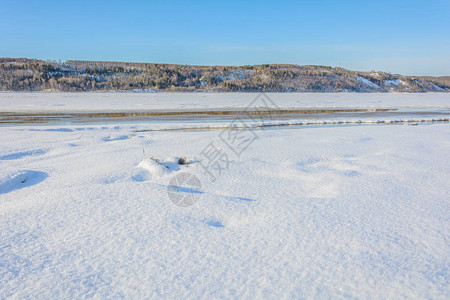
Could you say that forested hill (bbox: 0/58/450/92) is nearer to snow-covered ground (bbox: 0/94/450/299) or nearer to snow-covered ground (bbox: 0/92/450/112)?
snow-covered ground (bbox: 0/92/450/112)

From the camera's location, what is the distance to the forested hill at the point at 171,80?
1933 inches

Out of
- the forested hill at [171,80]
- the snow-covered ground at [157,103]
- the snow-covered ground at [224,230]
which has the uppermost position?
the forested hill at [171,80]

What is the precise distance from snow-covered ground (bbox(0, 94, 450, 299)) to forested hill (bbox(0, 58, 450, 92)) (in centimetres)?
4551

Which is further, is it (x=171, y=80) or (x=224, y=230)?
(x=171, y=80)

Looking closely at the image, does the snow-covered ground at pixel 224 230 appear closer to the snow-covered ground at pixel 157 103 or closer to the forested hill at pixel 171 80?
the snow-covered ground at pixel 157 103

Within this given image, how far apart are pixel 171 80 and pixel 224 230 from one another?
5861 centimetres

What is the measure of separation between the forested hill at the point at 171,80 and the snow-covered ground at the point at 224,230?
45513 millimetres

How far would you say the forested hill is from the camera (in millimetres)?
49094

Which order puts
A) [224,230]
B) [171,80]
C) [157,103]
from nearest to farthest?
[224,230] < [157,103] < [171,80]

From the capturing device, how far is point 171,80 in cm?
5772

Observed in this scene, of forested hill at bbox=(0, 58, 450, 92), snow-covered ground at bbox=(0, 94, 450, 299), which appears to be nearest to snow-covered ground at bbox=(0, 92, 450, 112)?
snow-covered ground at bbox=(0, 94, 450, 299)

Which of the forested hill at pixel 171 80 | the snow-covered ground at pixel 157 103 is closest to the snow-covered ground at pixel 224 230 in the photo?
the snow-covered ground at pixel 157 103

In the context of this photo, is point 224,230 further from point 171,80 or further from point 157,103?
point 171,80

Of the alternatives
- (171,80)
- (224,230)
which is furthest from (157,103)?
(171,80)
